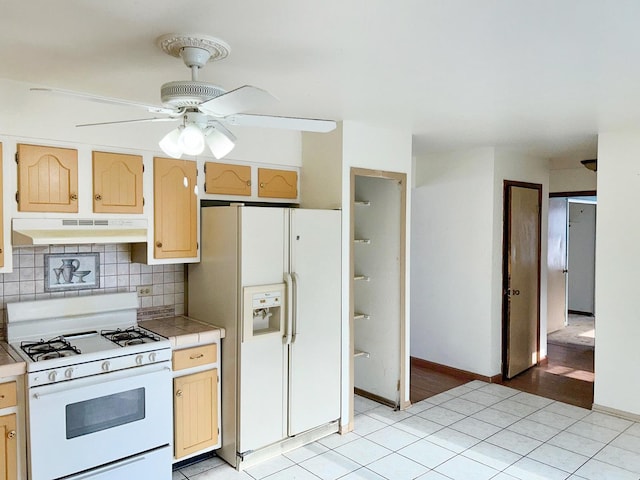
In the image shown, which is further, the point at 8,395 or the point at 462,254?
the point at 462,254

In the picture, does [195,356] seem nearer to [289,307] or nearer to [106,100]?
[289,307]

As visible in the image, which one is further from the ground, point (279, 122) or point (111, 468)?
point (279, 122)

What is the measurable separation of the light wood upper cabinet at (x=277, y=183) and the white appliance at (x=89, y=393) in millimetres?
1383

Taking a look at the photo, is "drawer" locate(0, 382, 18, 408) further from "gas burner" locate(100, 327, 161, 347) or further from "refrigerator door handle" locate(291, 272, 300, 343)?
"refrigerator door handle" locate(291, 272, 300, 343)

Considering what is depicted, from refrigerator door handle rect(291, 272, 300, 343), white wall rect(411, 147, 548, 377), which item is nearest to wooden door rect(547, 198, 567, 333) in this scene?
white wall rect(411, 147, 548, 377)

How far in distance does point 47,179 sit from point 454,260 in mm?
3804

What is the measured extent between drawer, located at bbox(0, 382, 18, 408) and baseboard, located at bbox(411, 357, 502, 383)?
13.1 feet

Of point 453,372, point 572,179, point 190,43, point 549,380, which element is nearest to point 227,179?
point 190,43

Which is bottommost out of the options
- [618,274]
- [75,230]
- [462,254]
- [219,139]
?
[618,274]

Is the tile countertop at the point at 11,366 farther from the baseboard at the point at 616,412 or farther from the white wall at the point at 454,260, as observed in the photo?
the baseboard at the point at 616,412

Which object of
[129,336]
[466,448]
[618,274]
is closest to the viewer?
[129,336]

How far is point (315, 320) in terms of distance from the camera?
3467mm

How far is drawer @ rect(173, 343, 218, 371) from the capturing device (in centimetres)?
299

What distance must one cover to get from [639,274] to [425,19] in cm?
317
